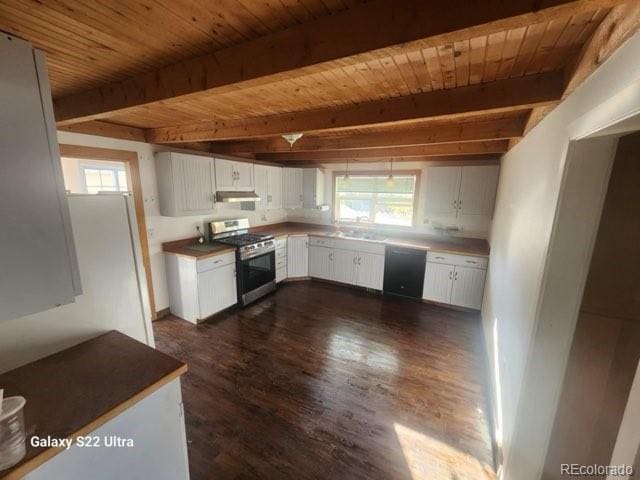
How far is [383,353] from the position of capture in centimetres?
293

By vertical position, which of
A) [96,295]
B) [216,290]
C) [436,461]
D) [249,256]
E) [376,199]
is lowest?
[436,461]

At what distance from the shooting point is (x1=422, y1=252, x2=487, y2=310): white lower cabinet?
12.2 ft

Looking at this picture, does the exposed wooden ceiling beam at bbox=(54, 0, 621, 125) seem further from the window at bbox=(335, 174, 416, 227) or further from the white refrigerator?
the window at bbox=(335, 174, 416, 227)

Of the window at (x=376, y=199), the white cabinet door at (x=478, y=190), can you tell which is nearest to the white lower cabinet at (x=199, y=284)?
the window at (x=376, y=199)

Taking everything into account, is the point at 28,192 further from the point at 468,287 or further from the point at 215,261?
the point at 468,287

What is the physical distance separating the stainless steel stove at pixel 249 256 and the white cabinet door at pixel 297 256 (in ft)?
A: 1.54

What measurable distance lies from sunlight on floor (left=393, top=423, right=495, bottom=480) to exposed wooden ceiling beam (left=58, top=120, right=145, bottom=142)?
13.2 feet

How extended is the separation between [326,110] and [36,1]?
168cm

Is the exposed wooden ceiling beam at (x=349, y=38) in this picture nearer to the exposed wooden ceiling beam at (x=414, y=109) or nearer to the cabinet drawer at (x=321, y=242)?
the exposed wooden ceiling beam at (x=414, y=109)

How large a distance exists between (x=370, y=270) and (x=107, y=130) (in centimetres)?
398

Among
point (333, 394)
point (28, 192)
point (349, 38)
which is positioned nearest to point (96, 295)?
point (28, 192)

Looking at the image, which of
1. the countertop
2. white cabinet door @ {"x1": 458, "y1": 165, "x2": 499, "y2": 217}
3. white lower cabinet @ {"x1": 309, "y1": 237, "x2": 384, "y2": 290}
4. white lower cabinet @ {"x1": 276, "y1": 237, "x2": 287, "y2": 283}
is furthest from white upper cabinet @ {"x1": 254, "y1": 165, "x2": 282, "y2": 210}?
white cabinet door @ {"x1": 458, "y1": 165, "x2": 499, "y2": 217}

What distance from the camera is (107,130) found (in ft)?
9.32

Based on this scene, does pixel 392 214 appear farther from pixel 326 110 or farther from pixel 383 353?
pixel 326 110
